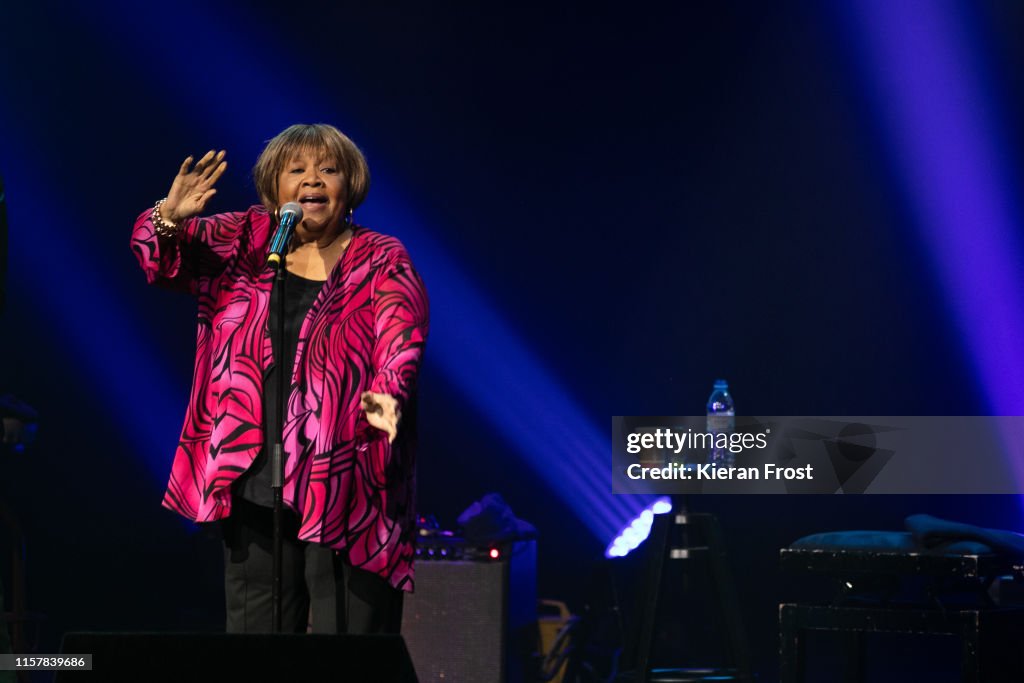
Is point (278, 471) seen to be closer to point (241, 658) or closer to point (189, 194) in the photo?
point (241, 658)

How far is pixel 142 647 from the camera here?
188 centimetres

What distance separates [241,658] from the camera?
6.14ft

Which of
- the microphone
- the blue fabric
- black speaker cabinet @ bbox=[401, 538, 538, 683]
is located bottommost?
black speaker cabinet @ bbox=[401, 538, 538, 683]

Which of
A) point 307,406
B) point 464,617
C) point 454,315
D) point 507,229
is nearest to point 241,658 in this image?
point 307,406

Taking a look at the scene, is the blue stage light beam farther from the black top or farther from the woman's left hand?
the woman's left hand

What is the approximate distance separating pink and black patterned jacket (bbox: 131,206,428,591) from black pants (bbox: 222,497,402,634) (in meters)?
0.05

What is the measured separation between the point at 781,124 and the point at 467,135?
131cm

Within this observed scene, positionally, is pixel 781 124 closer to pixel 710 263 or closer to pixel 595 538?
pixel 710 263

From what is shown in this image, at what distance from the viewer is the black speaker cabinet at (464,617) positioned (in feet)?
12.8

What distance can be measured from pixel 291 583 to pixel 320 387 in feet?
1.15

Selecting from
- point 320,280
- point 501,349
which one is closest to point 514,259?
point 501,349

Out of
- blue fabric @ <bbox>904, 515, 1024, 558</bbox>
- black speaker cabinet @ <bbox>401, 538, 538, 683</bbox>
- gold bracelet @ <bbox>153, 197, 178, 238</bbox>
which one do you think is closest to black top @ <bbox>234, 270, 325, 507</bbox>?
gold bracelet @ <bbox>153, 197, 178, 238</bbox>

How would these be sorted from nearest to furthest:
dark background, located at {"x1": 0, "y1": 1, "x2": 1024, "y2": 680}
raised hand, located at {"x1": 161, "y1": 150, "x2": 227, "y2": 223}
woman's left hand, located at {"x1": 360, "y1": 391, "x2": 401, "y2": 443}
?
woman's left hand, located at {"x1": 360, "y1": 391, "x2": 401, "y2": 443}
raised hand, located at {"x1": 161, "y1": 150, "x2": 227, "y2": 223}
dark background, located at {"x1": 0, "y1": 1, "x2": 1024, "y2": 680}

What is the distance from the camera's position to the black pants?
2.24m
